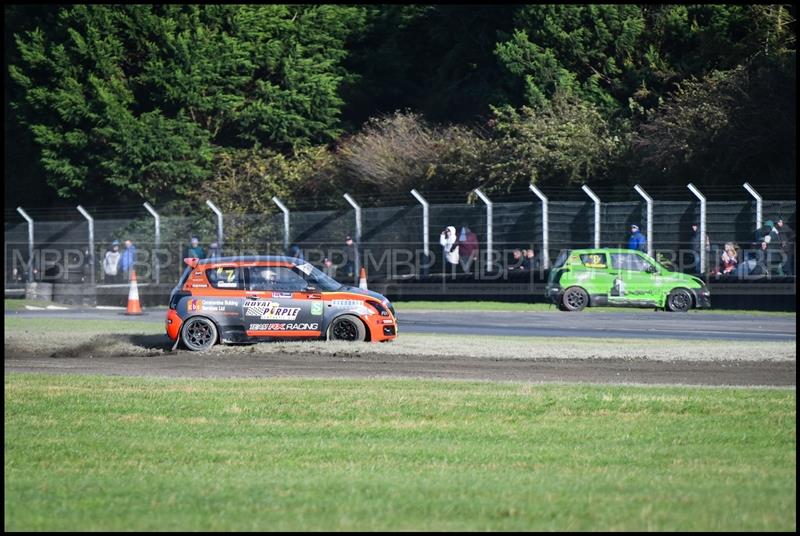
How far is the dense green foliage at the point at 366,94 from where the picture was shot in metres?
37.7

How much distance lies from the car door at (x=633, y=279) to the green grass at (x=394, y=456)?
1404 centimetres

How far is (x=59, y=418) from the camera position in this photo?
1091 centimetres

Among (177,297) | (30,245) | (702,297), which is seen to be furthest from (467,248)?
(30,245)

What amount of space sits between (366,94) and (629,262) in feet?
89.4

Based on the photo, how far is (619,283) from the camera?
88.3 ft

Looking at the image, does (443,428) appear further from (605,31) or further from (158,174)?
(158,174)

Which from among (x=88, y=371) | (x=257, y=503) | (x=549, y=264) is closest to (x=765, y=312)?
(x=549, y=264)

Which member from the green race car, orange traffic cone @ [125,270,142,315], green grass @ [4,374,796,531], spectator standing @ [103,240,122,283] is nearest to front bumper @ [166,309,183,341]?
green grass @ [4,374,796,531]

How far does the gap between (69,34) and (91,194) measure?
680cm

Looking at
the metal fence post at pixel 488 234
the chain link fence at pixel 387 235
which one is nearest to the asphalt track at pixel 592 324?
the chain link fence at pixel 387 235

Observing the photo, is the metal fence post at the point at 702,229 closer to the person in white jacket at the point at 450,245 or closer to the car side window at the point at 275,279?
the person in white jacket at the point at 450,245

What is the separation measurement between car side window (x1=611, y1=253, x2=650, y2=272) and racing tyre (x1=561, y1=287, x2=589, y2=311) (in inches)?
38.6

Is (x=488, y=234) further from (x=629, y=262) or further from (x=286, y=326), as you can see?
(x=286, y=326)

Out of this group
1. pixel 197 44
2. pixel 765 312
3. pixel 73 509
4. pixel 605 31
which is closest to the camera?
pixel 73 509
